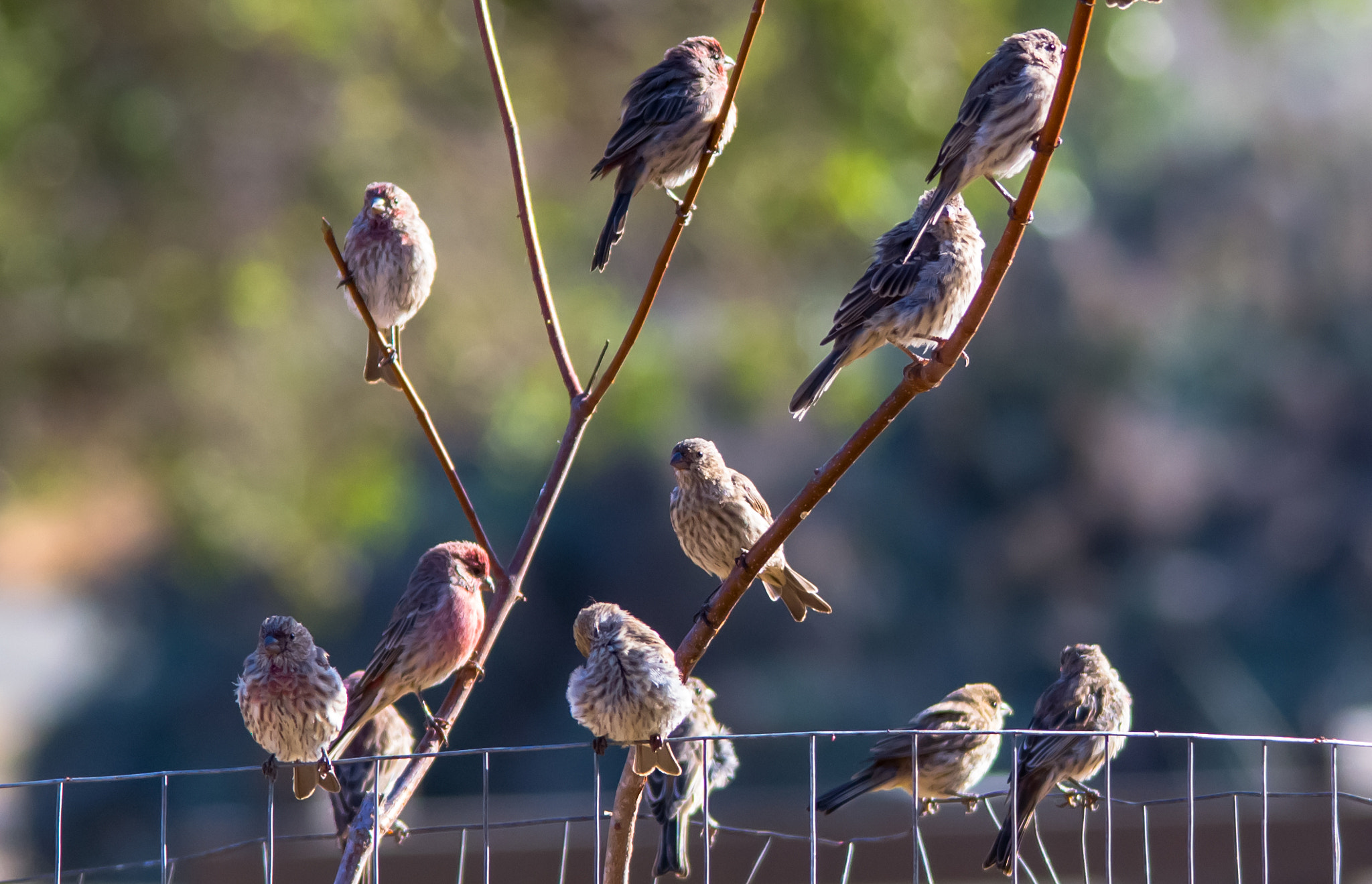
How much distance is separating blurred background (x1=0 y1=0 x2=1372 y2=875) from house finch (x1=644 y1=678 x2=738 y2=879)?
1675 mm

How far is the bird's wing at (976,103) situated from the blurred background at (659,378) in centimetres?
246

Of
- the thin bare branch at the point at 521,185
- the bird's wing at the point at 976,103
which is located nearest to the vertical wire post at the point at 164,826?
the thin bare branch at the point at 521,185

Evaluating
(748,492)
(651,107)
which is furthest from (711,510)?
(651,107)

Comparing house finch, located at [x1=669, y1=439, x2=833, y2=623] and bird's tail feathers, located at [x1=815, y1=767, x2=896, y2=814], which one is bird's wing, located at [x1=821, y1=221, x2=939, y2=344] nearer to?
house finch, located at [x1=669, y1=439, x2=833, y2=623]

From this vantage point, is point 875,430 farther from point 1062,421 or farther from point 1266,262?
point 1266,262

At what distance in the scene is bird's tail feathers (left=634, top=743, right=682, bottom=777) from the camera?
1.94m

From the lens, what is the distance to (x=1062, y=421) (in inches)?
292

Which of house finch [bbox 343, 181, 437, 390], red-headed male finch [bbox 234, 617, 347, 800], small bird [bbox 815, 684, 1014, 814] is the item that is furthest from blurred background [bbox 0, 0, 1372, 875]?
small bird [bbox 815, 684, 1014, 814]

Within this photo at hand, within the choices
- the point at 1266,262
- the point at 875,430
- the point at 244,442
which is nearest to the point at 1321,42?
the point at 1266,262

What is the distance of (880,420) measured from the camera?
1703 mm

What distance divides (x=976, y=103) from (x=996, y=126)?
0.19 ft

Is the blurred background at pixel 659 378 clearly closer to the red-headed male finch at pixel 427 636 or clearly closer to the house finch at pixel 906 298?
the red-headed male finch at pixel 427 636

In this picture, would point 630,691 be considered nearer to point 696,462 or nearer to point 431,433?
point 431,433

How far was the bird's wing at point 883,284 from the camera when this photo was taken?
2.67 meters
